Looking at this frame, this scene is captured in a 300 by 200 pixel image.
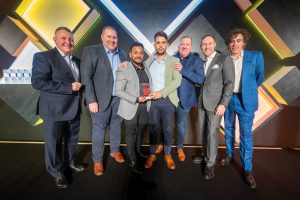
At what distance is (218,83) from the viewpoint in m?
1.99

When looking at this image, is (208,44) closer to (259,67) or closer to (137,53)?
(259,67)

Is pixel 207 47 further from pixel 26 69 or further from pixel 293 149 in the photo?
pixel 26 69

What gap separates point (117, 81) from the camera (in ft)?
6.68

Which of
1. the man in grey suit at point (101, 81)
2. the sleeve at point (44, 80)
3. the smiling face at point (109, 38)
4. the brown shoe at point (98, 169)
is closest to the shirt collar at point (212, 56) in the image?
the man in grey suit at point (101, 81)

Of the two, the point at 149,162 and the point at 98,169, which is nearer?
the point at 98,169

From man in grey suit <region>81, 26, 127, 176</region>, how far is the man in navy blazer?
2.43ft

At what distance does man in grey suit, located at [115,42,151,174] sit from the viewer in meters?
2.00

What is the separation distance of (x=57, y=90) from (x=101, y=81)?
18.4 inches

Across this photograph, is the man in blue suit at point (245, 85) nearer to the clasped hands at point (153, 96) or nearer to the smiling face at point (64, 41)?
the clasped hands at point (153, 96)

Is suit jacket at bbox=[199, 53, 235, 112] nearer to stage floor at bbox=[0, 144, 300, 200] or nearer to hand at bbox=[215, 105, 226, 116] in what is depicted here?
hand at bbox=[215, 105, 226, 116]

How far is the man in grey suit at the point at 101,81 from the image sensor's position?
204 centimetres

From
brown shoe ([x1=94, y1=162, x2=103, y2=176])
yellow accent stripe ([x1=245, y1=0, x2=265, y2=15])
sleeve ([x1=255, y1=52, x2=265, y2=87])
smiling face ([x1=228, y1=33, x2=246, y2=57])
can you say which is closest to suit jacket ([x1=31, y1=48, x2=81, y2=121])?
brown shoe ([x1=94, y1=162, x2=103, y2=176])

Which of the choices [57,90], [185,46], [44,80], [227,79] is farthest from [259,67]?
[44,80]

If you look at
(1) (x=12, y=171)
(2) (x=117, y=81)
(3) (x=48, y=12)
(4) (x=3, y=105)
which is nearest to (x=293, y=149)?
(2) (x=117, y=81)
